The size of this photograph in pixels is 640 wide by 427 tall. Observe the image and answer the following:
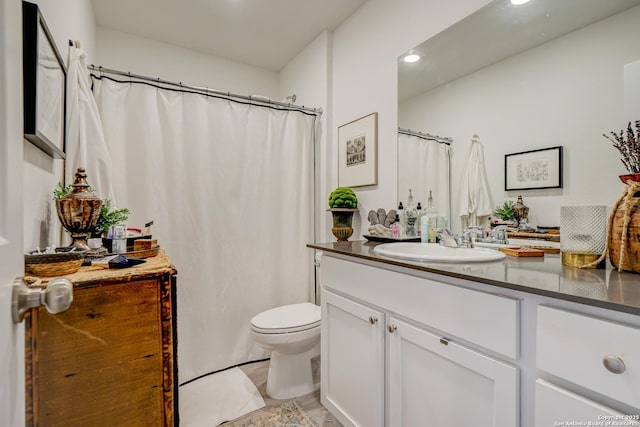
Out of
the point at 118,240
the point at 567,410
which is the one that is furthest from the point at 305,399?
the point at 567,410

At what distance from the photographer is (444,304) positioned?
1.01m

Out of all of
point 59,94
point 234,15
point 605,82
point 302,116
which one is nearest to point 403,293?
point 605,82

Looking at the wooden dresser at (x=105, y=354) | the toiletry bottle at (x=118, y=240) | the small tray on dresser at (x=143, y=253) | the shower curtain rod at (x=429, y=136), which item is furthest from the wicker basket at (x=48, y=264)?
the shower curtain rod at (x=429, y=136)

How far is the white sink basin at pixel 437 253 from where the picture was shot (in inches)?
44.0

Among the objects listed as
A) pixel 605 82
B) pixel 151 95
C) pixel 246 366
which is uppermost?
pixel 151 95

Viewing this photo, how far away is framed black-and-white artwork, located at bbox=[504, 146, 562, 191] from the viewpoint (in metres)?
1.23

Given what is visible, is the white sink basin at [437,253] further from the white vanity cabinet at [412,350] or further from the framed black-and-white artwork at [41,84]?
the framed black-and-white artwork at [41,84]

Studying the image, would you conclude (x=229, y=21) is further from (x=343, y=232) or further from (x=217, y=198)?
(x=343, y=232)

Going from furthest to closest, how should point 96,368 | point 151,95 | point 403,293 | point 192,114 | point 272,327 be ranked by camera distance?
1. point 192,114
2. point 151,95
3. point 272,327
4. point 403,293
5. point 96,368

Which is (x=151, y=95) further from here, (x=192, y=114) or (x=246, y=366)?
(x=246, y=366)

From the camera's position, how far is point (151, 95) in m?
1.99

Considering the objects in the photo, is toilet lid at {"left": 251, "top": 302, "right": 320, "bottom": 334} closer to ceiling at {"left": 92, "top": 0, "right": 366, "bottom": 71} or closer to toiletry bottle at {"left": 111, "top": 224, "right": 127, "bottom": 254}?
toiletry bottle at {"left": 111, "top": 224, "right": 127, "bottom": 254}

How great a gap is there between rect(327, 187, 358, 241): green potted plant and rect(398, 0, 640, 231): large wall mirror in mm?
508

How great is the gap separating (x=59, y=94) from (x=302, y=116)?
5.15ft
